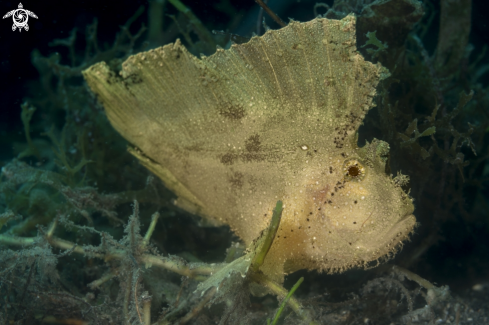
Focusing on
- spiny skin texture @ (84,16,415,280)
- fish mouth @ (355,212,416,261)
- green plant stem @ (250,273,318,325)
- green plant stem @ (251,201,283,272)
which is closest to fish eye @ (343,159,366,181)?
spiny skin texture @ (84,16,415,280)

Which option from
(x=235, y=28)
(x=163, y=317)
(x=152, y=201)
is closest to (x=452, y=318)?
(x=163, y=317)

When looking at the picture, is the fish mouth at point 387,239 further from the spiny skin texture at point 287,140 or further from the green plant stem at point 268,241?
the green plant stem at point 268,241

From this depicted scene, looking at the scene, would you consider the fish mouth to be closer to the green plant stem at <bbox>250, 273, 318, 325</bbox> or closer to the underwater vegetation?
the underwater vegetation

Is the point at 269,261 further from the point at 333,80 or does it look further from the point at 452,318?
the point at 452,318

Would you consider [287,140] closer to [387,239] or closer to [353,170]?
[353,170]

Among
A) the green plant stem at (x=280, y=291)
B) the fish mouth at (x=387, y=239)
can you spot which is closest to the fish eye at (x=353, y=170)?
the fish mouth at (x=387, y=239)

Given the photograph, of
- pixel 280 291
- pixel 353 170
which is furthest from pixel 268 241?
pixel 353 170
